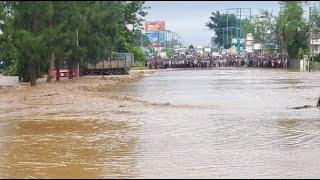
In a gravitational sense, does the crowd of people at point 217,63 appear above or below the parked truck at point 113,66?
below

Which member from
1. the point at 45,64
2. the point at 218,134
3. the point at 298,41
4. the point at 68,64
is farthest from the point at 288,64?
the point at 218,134

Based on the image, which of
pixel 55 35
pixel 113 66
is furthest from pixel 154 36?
pixel 55 35

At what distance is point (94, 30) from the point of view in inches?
1754

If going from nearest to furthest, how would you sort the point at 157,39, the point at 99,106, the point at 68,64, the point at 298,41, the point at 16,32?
the point at 99,106 → the point at 16,32 → the point at 68,64 → the point at 298,41 → the point at 157,39

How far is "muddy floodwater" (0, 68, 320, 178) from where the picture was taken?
10.0m

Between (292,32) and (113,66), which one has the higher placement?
(292,32)

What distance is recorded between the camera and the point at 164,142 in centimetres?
1327

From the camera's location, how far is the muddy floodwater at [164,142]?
10.0m

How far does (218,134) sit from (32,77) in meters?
23.7

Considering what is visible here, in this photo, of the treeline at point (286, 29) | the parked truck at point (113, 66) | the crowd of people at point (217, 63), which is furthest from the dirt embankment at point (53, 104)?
the crowd of people at point (217, 63)

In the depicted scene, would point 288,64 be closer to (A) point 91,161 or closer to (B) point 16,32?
(B) point 16,32

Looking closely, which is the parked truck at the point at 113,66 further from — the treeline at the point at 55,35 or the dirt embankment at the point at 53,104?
the dirt embankment at the point at 53,104

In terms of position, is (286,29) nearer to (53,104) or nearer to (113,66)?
(113,66)

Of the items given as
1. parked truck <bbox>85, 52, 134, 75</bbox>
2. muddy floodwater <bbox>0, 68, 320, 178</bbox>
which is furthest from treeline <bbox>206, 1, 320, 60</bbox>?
muddy floodwater <bbox>0, 68, 320, 178</bbox>
